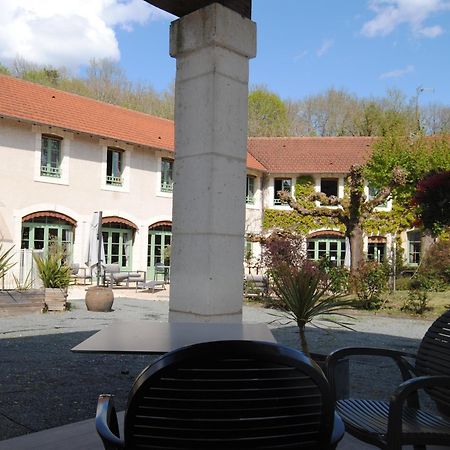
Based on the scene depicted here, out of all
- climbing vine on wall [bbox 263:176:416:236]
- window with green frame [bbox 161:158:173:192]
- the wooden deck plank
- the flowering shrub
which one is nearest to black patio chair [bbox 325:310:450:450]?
the wooden deck plank

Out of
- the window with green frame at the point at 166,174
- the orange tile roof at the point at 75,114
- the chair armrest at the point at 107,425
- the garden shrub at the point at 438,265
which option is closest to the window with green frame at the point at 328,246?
the orange tile roof at the point at 75,114

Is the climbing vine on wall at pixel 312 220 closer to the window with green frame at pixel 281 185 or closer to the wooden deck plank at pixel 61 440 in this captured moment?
the window with green frame at pixel 281 185

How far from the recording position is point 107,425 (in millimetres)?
1656

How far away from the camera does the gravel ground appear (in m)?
4.07

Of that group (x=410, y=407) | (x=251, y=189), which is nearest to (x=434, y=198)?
(x=410, y=407)

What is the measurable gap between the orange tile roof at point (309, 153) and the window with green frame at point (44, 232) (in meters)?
10.4

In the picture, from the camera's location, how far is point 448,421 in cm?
242

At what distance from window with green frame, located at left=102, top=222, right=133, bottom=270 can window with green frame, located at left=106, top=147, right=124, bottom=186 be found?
165cm

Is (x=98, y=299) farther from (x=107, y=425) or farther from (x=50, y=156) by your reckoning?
(x=107, y=425)

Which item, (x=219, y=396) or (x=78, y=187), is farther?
(x=78, y=187)

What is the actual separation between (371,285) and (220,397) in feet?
40.5

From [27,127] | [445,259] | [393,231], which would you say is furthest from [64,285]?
[393,231]

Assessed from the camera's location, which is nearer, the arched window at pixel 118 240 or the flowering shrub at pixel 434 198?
the flowering shrub at pixel 434 198

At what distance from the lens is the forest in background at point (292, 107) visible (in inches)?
1459
